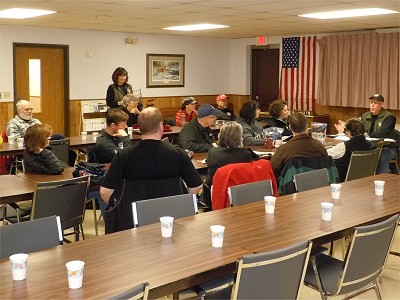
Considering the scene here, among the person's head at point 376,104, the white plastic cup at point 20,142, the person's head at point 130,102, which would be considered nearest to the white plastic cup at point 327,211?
the white plastic cup at point 20,142

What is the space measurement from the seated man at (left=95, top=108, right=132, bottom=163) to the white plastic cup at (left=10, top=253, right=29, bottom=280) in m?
3.03

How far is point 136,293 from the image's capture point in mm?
1901

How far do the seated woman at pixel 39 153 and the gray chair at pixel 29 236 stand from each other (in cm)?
192

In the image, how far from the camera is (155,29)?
9938 mm

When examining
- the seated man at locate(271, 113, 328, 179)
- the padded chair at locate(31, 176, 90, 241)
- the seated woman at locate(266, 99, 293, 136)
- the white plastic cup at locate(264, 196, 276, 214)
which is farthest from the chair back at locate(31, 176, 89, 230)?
the seated woman at locate(266, 99, 293, 136)

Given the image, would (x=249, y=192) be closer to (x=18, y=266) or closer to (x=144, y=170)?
(x=144, y=170)

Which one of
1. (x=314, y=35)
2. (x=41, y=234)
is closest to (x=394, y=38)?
(x=314, y=35)

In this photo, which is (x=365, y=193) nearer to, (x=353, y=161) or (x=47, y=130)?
(x=353, y=161)

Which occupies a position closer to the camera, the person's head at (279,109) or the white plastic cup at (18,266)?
the white plastic cup at (18,266)

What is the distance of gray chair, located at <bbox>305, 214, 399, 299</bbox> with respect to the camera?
2758 millimetres

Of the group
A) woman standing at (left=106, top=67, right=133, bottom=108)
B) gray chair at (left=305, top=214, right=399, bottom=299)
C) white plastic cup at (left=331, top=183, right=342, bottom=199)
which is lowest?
gray chair at (left=305, top=214, right=399, bottom=299)

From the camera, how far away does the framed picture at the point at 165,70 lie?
11172 millimetres

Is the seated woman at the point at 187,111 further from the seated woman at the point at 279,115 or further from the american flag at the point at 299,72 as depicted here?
the american flag at the point at 299,72

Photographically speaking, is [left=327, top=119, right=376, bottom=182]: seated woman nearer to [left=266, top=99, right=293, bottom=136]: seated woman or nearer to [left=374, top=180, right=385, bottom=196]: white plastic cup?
[left=266, top=99, right=293, bottom=136]: seated woman
